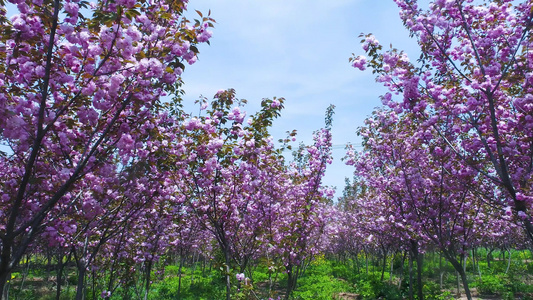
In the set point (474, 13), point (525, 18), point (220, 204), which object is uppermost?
point (474, 13)

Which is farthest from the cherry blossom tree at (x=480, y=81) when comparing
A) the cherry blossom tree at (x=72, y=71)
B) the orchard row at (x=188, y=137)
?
the cherry blossom tree at (x=72, y=71)

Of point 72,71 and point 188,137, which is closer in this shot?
point 72,71

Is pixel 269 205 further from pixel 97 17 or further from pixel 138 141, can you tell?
pixel 97 17

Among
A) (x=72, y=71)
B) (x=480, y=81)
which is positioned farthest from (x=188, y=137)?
(x=480, y=81)

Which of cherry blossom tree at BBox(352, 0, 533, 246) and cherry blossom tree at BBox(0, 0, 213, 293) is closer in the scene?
cherry blossom tree at BBox(0, 0, 213, 293)

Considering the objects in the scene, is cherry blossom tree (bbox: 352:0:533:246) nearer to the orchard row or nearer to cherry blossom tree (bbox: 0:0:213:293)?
the orchard row

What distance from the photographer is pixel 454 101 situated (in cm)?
585

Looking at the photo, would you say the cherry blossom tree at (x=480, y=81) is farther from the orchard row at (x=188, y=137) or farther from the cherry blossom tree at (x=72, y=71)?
the cherry blossom tree at (x=72, y=71)

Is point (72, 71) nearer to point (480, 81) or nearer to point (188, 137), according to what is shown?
point (188, 137)

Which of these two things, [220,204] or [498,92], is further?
[220,204]

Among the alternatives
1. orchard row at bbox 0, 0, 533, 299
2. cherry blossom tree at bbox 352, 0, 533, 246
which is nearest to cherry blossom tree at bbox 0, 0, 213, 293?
orchard row at bbox 0, 0, 533, 299

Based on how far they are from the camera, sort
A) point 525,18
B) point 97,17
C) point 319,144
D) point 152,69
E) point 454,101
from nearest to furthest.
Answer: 1. point 97,17
2. point 152,69
3. point 525,18
4. point 454,101
5. point 319,144

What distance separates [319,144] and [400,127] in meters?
2.01

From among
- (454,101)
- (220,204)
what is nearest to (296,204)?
(220,204)
